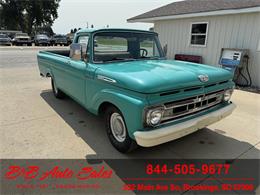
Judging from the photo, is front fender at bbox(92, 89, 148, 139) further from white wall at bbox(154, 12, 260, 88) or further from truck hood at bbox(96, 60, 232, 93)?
Result: white wall at bbox(154, 12, 260, 88)

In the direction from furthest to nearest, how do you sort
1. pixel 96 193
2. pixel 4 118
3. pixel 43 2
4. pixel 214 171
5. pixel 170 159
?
1. pixel 43 2
2. pixel 4 118
3. pixel 170 159
4. pixel 214 171
5. pixel 96 193

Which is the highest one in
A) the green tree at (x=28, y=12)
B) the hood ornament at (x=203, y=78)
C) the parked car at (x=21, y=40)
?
the green tree at (x=28, y=12)

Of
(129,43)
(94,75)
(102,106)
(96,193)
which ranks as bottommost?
(96,193)

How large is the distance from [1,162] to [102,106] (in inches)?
63.6

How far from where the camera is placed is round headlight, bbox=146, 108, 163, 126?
7.98ft

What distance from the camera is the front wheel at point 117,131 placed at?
2.91 metres

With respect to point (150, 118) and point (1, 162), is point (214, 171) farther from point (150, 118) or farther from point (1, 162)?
point (1, 162)

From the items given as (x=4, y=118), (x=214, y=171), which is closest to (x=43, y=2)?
(x=4, y=118)

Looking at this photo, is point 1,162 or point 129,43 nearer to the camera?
point 1,162

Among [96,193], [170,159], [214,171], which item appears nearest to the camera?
[96,193]

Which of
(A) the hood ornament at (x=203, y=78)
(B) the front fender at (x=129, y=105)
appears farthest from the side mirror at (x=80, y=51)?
(A) the hood ornament at (x=203, y=78)

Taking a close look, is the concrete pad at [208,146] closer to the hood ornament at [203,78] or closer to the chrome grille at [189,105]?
the chrome grille at [189,105]

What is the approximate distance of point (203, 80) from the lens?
9.33ft

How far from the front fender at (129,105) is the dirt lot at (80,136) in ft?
2.56
